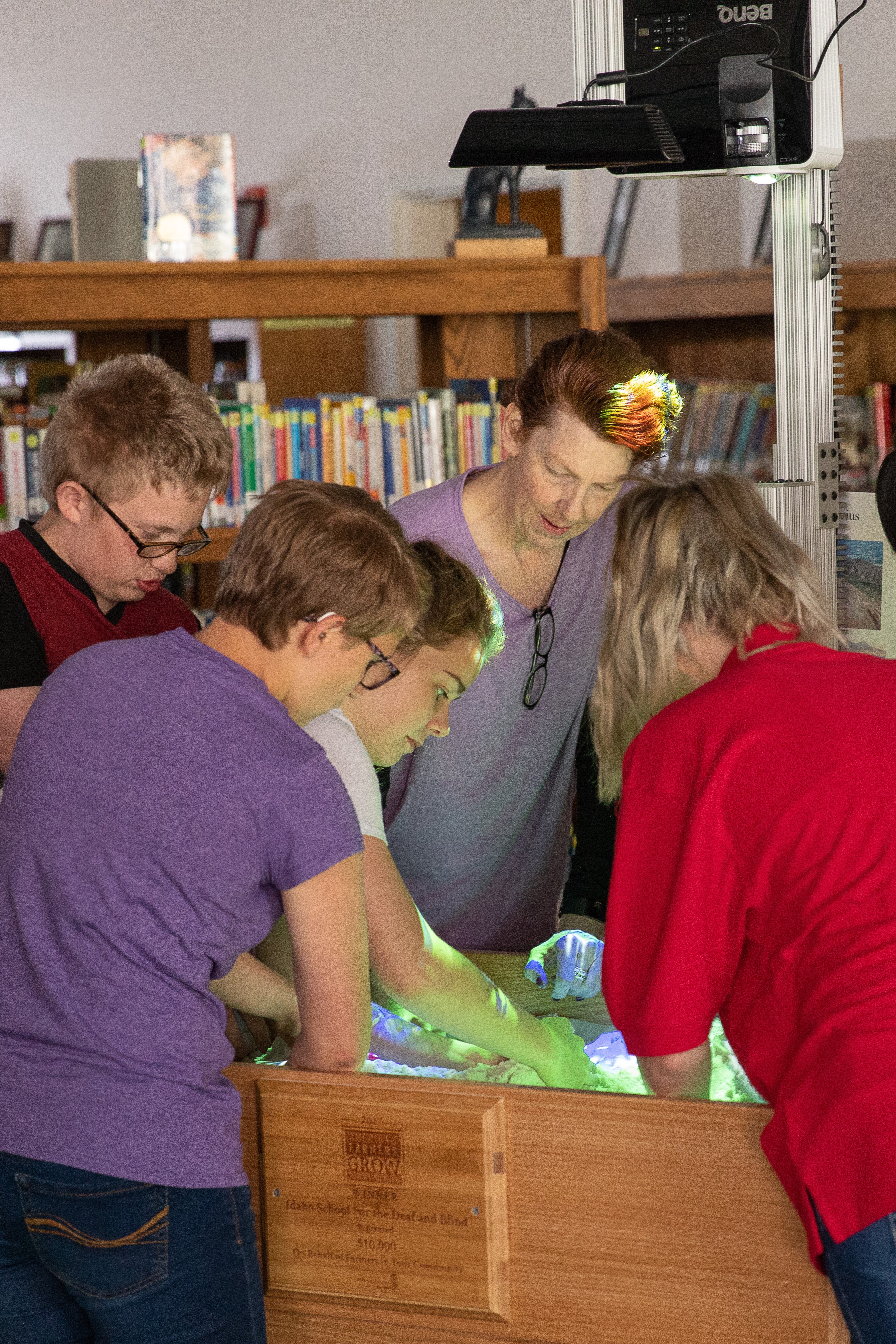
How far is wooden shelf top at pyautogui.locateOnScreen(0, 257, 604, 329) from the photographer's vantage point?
3312mm

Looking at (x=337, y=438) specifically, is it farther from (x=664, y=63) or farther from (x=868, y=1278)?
(x=868, y=1278)

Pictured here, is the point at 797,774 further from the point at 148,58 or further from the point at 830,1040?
the point at 148,58

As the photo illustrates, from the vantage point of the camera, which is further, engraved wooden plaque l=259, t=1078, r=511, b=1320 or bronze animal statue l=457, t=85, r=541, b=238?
bronze animal statue l=457, t=85, r=541, b=238

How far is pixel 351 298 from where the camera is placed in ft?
11.4

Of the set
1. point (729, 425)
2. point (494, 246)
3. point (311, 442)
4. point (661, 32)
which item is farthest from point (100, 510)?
point (729, 425)

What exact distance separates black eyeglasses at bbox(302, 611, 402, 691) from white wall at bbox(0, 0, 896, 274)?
11.5ft

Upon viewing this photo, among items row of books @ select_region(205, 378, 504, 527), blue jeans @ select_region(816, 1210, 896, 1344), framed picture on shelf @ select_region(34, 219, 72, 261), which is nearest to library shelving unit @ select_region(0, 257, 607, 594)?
row of books @ select_region(205, 378, 504, 527)

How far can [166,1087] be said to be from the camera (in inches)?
45.4

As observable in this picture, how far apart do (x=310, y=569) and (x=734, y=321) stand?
383 centimetres

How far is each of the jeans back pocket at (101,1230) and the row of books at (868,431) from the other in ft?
11.2

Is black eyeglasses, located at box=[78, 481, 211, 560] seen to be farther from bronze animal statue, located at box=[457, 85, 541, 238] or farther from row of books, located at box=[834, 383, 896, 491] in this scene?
row of books, located at box=[834, 383, 896, 491]

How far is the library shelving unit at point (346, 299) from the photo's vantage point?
333 centimetres

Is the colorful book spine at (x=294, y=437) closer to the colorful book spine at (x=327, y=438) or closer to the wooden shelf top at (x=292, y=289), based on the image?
the colorful book spine at (x=327, y=438)

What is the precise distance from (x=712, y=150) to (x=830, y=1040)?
3.78 ft
